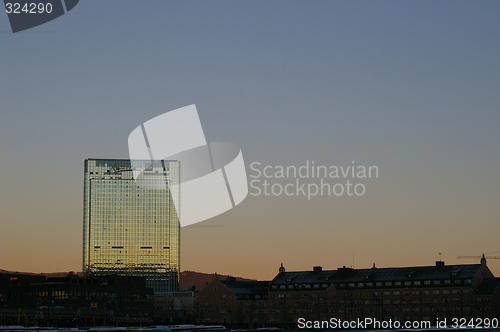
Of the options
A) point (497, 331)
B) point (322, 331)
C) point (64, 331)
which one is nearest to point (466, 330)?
point (497, 331)

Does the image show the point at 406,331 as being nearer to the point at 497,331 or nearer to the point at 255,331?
the point at 497,331

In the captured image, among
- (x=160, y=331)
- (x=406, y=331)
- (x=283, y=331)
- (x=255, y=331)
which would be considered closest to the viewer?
(x=406, y=331)

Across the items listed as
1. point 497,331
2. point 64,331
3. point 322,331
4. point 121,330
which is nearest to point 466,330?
point 497,331

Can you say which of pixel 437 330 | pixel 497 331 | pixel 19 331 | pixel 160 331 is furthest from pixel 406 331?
pixel 19 331

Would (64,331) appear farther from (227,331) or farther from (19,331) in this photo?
(227,331)

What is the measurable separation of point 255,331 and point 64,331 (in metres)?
32.7

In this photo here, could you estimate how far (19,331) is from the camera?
130 metres

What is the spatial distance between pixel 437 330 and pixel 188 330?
44.2 metres

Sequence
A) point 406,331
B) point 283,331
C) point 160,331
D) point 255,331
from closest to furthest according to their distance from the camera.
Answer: point 406,331 → point 160,331 → point 255,331 → point 283,331

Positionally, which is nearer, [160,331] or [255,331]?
[160,331]

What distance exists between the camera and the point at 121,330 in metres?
128

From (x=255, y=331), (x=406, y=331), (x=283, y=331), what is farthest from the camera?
(x=283, y=331)

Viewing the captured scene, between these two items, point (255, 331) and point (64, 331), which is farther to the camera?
point (255, 331)

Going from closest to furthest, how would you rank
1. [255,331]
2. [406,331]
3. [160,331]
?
1. [406,331]
2. [160,331]
3. [255,331]
